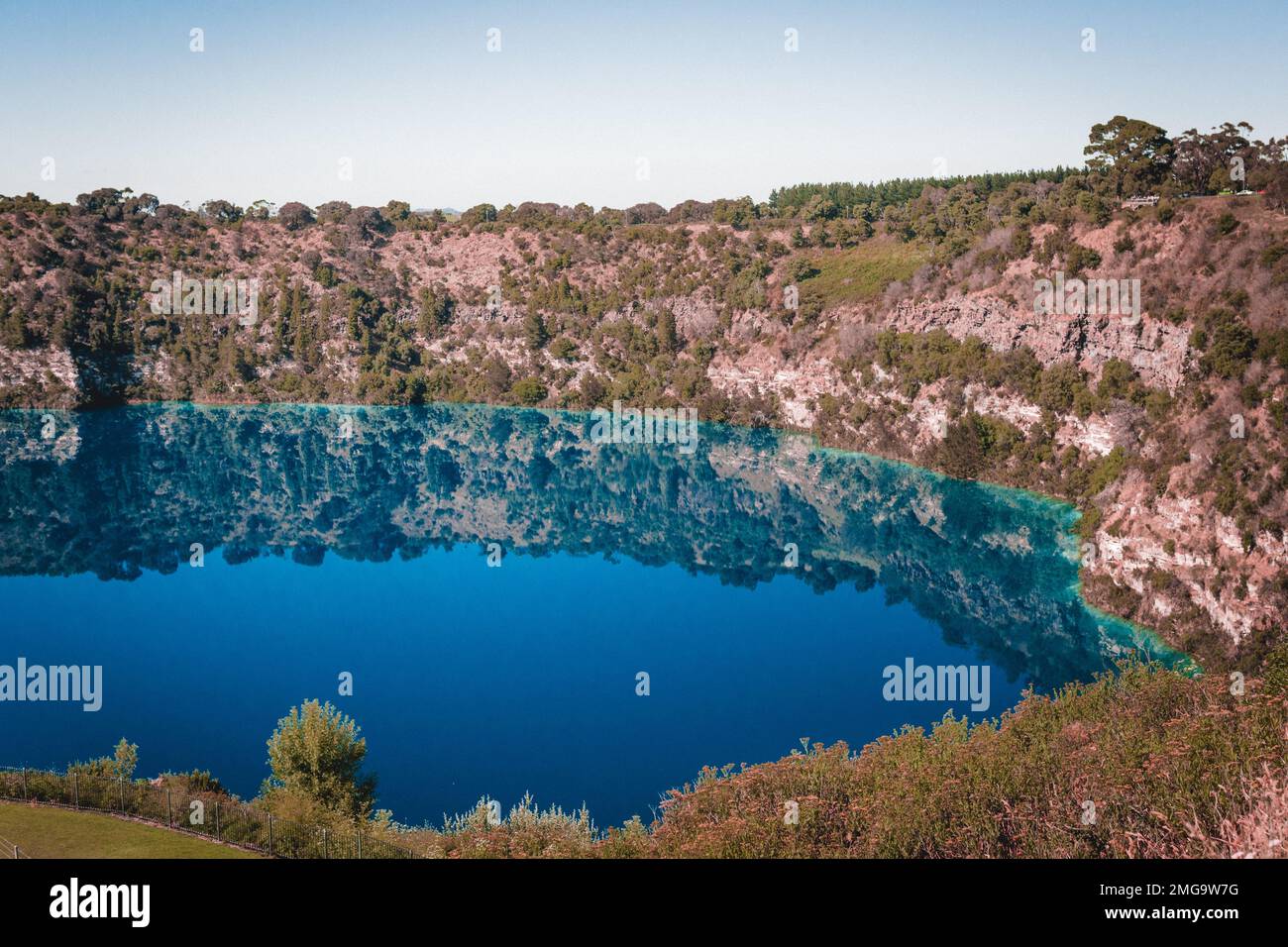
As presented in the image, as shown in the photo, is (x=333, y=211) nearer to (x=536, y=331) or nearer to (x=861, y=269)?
(x=536, y=331)

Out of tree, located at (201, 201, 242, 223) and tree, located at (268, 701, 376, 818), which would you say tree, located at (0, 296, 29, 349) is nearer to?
tree, located at (201, 201, 242, 223)

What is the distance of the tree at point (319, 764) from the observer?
25.1 m

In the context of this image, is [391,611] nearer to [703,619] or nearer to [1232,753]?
[703,619]

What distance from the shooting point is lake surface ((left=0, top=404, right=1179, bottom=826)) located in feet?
105

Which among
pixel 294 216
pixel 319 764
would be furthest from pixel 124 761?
pixel 294 216

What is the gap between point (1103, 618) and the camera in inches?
1641

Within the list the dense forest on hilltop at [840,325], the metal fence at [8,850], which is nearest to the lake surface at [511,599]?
A: the dense forest on hilltop at [840,325]

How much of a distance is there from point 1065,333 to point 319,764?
54.8 meters

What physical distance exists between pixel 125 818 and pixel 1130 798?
70.8 ft

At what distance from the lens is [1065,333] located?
2458 inches

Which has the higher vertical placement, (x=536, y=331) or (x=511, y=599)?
(x=536, y=331)

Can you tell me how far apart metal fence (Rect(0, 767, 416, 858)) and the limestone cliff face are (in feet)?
164

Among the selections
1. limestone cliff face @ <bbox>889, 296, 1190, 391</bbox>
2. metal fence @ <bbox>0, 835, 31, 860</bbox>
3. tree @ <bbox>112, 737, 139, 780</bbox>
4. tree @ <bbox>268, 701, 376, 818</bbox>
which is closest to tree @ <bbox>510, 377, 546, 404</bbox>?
limestone cliff face @ <bbox>889, 296, 1190, 391</bbox>
